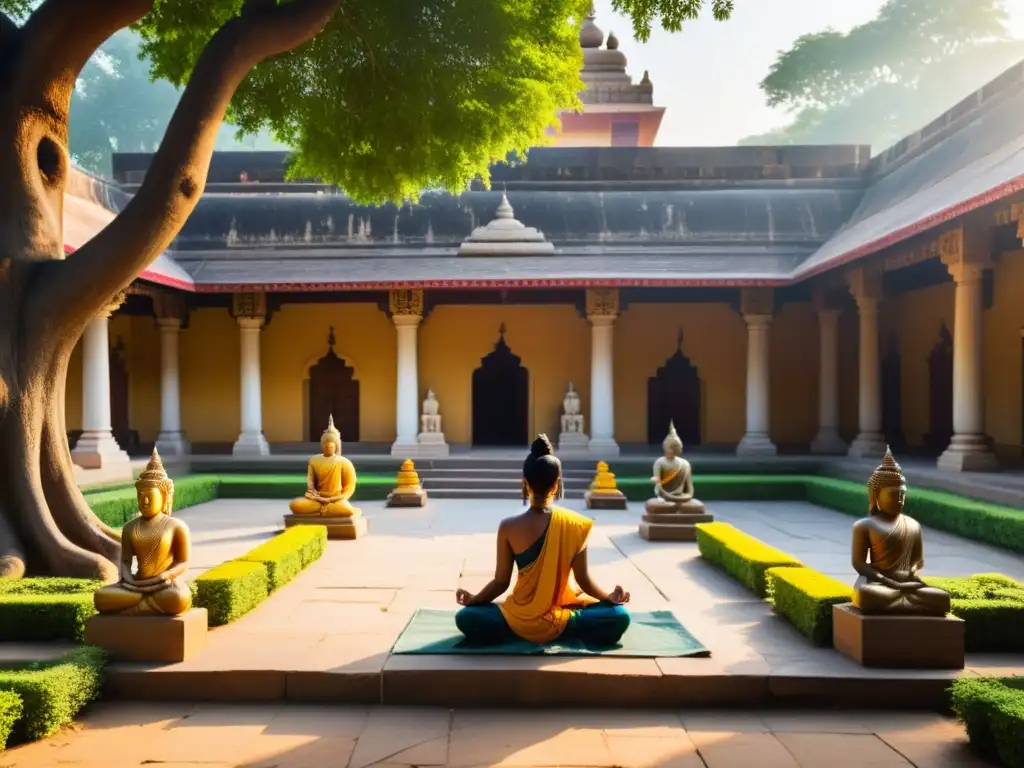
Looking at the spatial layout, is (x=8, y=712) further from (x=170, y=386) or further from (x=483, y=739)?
(x=170, y=386)

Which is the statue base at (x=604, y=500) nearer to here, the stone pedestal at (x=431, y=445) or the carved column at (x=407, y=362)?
the stone pedestal at (x=431, y=445)

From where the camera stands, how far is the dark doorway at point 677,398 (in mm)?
18781

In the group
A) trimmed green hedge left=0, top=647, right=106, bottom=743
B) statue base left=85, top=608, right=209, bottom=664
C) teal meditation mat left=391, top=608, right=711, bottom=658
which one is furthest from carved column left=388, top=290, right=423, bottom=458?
trimmed green hedge left=0, top=647, right=106, bottom=743

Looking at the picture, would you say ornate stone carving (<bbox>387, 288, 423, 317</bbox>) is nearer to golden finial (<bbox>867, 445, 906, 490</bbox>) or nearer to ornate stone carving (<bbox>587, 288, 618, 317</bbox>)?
ornate stone carving (<bbox>587, 288, 618, 317</bbox>)

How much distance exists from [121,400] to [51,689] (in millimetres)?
15866

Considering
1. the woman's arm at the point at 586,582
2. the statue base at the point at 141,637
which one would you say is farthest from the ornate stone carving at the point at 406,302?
the woman's arm at the point at 586,582

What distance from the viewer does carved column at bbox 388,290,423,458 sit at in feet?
54.3

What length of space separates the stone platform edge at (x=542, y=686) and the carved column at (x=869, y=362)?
11.4m

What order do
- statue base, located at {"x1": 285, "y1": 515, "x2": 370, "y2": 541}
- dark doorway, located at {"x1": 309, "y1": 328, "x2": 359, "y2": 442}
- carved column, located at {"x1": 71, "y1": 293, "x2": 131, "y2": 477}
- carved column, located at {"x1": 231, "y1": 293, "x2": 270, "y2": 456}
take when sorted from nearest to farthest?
statue base, located at {"x1": 285, "y1": 515, "x2": 370, "y2": 541}, carved column, located at {"x1": 71, "y1": 293, "x2": 131, "y2": 477}, carved column, located at {"x1": 231, "y1": 293, "x2": 270, "y2": 456}, dark doorway, located at {"x1": 309, "y1": 328, "x2": 359, "y2": 442}

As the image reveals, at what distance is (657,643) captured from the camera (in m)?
5.25

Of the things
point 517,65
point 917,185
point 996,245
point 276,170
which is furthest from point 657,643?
point 276,170

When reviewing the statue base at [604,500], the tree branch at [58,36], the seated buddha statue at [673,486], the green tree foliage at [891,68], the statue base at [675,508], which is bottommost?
the statue base at [604,500]

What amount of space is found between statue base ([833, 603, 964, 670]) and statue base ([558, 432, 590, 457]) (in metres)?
11.4

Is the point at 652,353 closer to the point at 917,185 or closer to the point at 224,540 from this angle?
the point at 917,185
